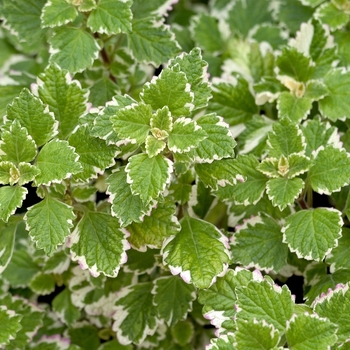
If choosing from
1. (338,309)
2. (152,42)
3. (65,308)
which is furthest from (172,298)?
(152,42)

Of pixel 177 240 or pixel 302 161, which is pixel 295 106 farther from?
pixel 177 240

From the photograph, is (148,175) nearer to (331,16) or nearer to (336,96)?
(336,96)

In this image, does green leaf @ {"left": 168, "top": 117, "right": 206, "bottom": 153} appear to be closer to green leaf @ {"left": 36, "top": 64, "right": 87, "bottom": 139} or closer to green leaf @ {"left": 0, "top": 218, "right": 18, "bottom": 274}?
green leaf @ {"left": 36, "top": 64, "right": 87, "bottom": 139}

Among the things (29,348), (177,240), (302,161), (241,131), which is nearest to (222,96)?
(241,131)

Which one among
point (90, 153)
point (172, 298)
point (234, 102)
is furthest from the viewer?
point (234, 102)

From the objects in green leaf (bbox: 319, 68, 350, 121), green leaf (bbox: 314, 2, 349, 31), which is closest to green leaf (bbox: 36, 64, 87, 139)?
green leaf (bbox: 319, 68, 350, 121)

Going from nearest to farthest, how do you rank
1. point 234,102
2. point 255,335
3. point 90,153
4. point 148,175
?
point 255,335
point 148,175
point 90,153
point 234,102
